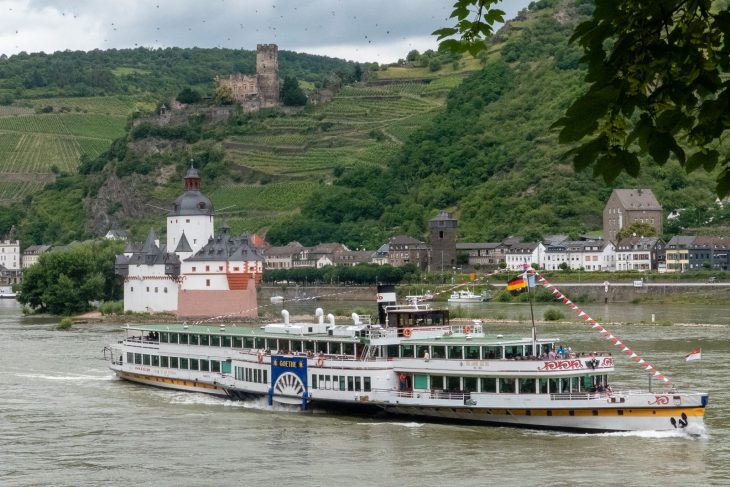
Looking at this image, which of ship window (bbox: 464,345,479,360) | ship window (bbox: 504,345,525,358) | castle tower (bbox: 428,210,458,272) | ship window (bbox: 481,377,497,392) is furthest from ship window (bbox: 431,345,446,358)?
castle tower (bbox: 428,210,458,272)

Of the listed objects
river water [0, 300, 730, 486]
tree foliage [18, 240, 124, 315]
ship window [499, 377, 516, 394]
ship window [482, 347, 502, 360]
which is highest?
tree foliage [18, 240, 124, 315]

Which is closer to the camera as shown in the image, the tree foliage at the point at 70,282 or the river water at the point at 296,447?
the river water at the point at 296,447

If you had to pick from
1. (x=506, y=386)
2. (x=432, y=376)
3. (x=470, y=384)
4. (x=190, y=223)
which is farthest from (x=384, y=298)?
(x=190, y=223)

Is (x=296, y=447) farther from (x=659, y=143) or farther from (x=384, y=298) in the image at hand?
(x=659, y=143)

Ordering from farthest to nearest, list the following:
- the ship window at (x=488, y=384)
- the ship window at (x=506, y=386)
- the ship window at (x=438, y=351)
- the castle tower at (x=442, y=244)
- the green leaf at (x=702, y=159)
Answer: the castle tower at (x=442, y=244) → the ship window at (x=438, y=351) → the ship window at (x=488, y=384) → the ship window at (x=506, y=386) → the green leaf at (x=702, y=159)

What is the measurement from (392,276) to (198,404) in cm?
7474

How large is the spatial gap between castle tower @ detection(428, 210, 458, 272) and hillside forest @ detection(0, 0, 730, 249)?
5.89 metres

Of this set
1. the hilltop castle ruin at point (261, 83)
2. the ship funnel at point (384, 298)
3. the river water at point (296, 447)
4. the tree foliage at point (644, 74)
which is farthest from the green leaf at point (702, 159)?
the hilltop castle ruin at point (261, 83)

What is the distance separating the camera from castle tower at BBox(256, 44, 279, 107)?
17000cm

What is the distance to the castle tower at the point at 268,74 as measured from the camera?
17000cm

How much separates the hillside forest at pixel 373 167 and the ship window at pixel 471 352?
8515cm

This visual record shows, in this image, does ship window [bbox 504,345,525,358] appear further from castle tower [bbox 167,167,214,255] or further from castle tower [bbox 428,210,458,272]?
castle tower [bbox 428,210,458,272]

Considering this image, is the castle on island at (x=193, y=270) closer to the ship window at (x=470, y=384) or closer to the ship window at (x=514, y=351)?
the ship window at (x=470, y=384)

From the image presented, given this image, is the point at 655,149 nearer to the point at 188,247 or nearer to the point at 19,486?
the point at 19,486
